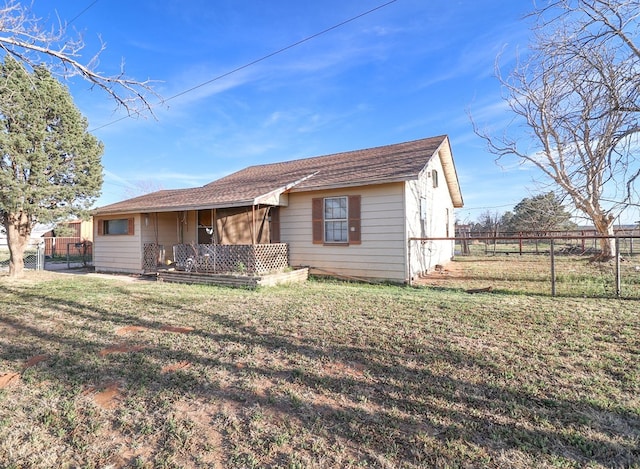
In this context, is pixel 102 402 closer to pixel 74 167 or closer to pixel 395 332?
→ pixel 395 332

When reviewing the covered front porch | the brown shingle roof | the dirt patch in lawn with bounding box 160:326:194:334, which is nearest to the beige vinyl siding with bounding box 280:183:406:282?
the brown shingle roof

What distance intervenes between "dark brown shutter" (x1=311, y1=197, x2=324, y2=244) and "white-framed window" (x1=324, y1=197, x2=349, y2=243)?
0.39 ft

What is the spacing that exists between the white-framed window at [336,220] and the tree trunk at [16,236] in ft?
30.6

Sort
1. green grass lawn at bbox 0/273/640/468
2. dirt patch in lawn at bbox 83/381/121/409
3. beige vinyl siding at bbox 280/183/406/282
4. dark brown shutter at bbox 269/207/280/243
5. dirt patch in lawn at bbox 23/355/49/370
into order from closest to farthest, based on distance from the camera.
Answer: green grass lawn at bbox 0/273/640/468 → dirt patch in lawn at bbox 83/381/121/409 → dirt patch in lawn at bbox 23/355/49/370 → beige vinyl siding at bbox 280/183/406/282 → dark brown shutter at bbox 269/207/280/243

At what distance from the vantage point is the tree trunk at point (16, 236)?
10.3m

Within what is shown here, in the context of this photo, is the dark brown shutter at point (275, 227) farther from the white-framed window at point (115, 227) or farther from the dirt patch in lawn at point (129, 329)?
the dirt patch in lawn at point (129, 329)

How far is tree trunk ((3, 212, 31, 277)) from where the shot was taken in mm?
10312

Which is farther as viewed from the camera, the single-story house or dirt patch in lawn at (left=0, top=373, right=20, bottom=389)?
the single-story house

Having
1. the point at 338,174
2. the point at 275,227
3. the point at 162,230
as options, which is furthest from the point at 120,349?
the point at 162,230

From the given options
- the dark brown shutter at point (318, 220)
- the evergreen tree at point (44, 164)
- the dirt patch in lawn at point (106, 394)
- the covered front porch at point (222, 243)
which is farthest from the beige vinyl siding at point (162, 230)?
A: the dirt patch in lawn at point (106, 394)

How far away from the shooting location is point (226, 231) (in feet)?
35.0

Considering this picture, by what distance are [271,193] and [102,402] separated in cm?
695

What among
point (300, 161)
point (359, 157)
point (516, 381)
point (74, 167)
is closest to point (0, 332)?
point (516, 381)

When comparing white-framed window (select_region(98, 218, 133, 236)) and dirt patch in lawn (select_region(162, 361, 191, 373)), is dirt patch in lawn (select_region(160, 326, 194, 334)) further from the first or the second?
white-framed window (select_region(98, 218, 133, 236))
